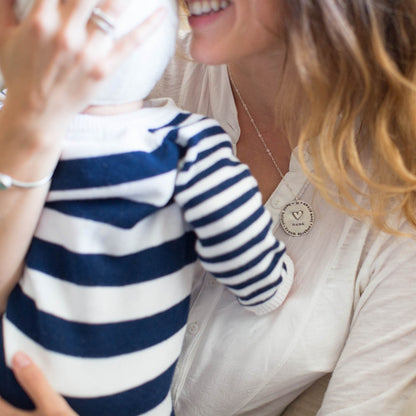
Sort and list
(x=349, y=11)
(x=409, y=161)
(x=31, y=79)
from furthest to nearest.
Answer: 1. (x=409, y=161)
2. (x=349, y=11)
3. (x=31, y=79)

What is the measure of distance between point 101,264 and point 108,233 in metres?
0.04

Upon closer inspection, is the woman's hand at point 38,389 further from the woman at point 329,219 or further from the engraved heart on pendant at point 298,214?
the engraved heart on pendant at point 298,214

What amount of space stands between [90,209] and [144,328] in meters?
0.19

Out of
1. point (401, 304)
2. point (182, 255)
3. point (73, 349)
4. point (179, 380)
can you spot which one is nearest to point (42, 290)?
point (73, 349)

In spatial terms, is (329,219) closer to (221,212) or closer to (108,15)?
(221,212)

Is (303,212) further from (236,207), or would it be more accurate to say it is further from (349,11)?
(349,11)

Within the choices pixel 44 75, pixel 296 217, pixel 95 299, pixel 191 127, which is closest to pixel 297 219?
pixel 296 217

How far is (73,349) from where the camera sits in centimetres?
68

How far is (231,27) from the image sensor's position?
31.2 inches

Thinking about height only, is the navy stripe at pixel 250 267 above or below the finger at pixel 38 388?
above

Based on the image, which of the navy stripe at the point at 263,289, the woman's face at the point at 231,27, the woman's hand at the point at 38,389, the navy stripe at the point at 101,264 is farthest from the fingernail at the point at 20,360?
the woman's face at the point at 231,27

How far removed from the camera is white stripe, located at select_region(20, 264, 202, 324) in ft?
2.21

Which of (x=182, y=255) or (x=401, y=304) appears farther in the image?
(x=401, y=304)

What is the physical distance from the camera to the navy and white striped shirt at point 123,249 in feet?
2.16
